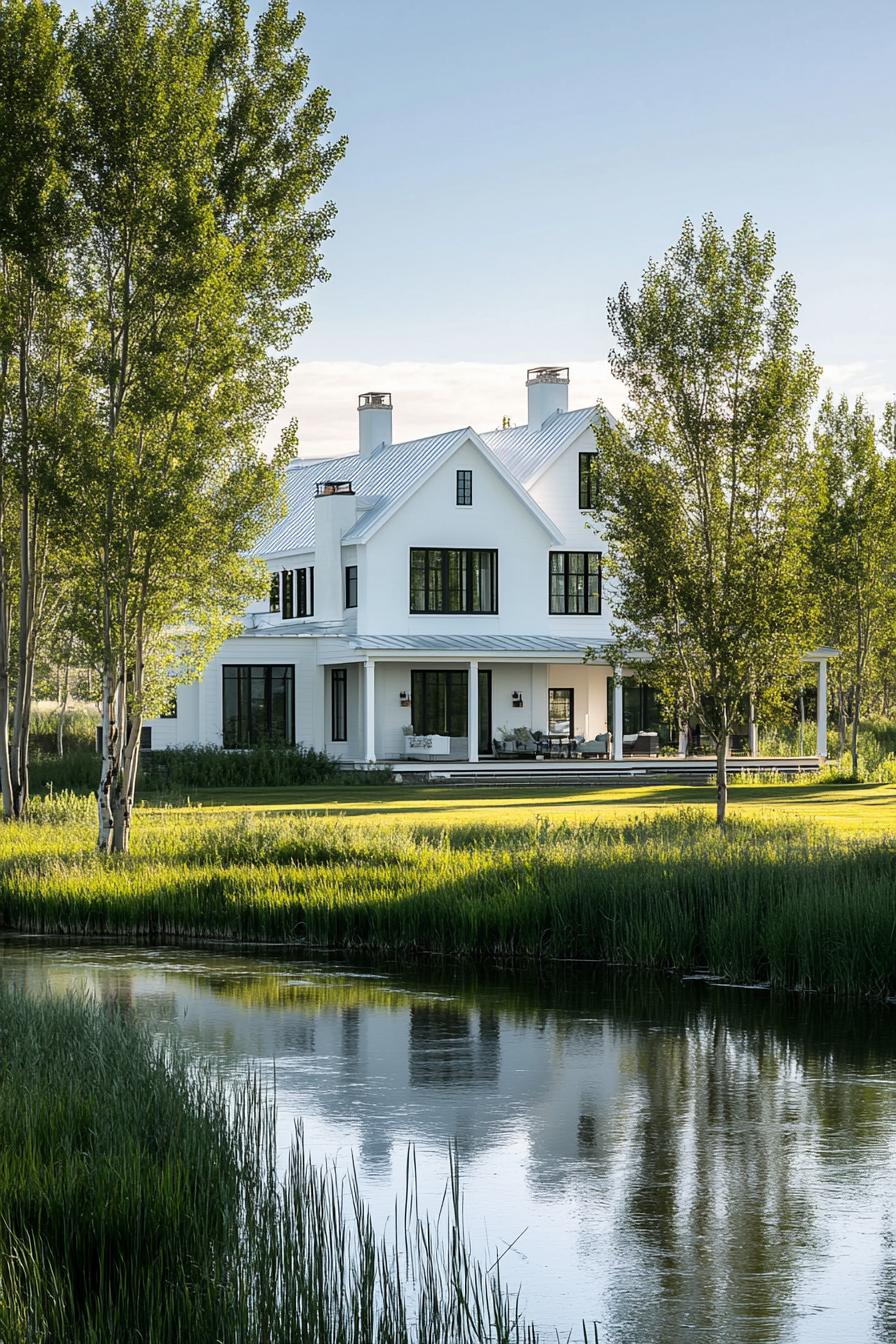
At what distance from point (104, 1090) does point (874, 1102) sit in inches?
203

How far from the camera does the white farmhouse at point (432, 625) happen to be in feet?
145

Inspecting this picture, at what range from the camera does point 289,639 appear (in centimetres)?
4512

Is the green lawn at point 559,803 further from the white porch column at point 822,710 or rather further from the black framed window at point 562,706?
the black framed window at point 562,706

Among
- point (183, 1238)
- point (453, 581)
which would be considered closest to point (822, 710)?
point (453, 581)

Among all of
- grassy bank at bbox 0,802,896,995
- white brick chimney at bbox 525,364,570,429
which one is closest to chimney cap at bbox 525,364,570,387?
white brick chimney at bbox 525,364,570,429

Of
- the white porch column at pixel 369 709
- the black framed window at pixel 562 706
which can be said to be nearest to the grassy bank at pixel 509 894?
the white porch column at pixel 369 709

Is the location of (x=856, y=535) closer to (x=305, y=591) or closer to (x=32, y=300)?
(x=305, y=591)

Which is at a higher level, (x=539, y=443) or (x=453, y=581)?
(x=539, y=443)

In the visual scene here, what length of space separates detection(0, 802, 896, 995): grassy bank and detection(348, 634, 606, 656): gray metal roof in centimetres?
1936

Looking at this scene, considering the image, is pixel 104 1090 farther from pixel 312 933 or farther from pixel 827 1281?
pixel 312 933

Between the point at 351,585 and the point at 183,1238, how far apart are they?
3904cm

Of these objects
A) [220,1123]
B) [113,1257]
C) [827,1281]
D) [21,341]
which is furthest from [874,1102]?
[21,341]

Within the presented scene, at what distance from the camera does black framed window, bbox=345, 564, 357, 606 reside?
46062 millimetres

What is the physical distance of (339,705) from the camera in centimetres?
4594
